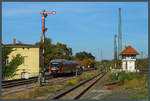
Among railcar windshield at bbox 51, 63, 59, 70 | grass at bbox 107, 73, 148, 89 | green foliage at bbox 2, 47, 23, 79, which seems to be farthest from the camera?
railcar windshield at bbox 51, 63, 59, 70

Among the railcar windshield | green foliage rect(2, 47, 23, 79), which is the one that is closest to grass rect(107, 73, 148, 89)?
green foliage rect(2, 47, 23, 79)

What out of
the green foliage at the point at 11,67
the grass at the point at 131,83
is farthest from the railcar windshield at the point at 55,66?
the green foliage at the point at 11,67

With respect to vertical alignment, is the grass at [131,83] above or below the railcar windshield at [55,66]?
below

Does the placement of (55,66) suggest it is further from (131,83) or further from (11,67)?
(131,83)

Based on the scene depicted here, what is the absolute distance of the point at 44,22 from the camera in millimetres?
21781

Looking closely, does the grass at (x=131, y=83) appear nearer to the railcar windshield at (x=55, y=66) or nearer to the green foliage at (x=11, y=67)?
the green foliage at (x=11, y=67)

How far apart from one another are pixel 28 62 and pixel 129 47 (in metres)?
24.2

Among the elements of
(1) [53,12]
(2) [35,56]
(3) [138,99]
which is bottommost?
(3) [138,99]

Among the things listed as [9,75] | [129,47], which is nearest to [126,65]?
[129,47]

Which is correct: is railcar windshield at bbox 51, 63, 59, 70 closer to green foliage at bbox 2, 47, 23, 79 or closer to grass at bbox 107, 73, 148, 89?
grass at bbox 107, 73, 148, 89

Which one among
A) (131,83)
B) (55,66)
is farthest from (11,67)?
(55,66)

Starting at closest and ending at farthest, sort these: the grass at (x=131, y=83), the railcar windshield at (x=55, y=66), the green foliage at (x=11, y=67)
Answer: the grass at (x=131, y=83), the green foliage at (x=11, y=67), the railcar windshield at (x=55, y=66)

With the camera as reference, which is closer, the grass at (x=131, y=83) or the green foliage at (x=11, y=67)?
the grass at (x=131, y=83)

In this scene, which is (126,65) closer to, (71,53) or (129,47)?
(129,47)
